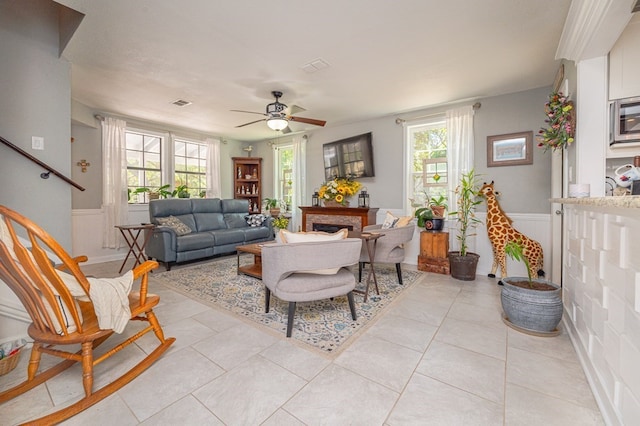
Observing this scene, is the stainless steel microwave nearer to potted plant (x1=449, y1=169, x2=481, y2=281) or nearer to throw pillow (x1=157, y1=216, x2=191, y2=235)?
potted plant (x1=449, y1=169, x2=481, y2=281)

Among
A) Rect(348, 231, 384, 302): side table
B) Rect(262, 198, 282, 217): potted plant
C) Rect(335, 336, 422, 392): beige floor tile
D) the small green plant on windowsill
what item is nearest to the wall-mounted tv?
the small green plant on windowsill

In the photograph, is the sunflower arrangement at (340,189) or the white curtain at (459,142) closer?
the white curtain at (459,142)

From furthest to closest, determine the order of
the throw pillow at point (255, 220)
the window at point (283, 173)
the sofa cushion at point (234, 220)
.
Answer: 1. the window at point (283, 173)
2. the throw pillow at point (255, 220)
3. the sofa cushion at point (234, 220)

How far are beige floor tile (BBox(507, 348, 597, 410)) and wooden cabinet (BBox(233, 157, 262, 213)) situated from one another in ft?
18.8

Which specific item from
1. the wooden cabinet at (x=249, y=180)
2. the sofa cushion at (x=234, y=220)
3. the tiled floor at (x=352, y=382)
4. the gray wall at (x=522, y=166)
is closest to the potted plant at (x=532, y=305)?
the tiled floor at (x=352, y=382)

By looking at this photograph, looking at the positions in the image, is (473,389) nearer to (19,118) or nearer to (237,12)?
(237,12)

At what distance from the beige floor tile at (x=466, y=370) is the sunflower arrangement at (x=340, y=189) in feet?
11.1

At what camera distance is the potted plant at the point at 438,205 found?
409 cm

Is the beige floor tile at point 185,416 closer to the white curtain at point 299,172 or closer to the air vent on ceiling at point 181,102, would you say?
the air vent on ceiling at point 181,102

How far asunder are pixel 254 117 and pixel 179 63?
2.04 metres

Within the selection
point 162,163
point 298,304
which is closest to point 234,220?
point 162,163

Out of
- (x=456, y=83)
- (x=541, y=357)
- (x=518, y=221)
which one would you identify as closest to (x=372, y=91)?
(x=456, y=83)

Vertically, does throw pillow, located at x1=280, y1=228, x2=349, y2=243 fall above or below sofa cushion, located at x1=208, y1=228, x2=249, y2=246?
above

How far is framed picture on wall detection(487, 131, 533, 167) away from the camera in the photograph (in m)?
3.61
